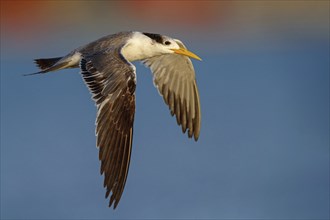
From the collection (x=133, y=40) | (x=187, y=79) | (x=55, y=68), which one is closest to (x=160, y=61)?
(x=187, y=79)

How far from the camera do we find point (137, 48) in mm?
9398

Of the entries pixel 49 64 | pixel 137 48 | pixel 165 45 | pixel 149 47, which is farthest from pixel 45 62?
pixel 165 45

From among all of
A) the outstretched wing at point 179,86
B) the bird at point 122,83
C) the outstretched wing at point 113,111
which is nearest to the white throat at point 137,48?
the bird at point 122,83

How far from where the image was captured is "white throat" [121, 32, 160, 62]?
932cm

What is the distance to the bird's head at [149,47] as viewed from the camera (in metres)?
9.37

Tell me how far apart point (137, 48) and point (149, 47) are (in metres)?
0.16

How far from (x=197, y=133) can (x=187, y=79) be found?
0.65m

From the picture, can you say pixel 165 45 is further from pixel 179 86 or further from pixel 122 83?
pixel 122 83

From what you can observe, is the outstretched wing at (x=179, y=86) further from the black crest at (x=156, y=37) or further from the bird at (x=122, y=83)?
the black crest at (x=156, y=37)

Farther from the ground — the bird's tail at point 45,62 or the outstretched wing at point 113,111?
the bird's tail at point 45,62

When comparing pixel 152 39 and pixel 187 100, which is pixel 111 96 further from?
pixel 187 100

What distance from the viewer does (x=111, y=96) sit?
829 centimetres

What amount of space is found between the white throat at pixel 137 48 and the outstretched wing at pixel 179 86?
2.71 feet

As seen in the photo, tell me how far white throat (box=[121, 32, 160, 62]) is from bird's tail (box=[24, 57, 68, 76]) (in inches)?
25.3
